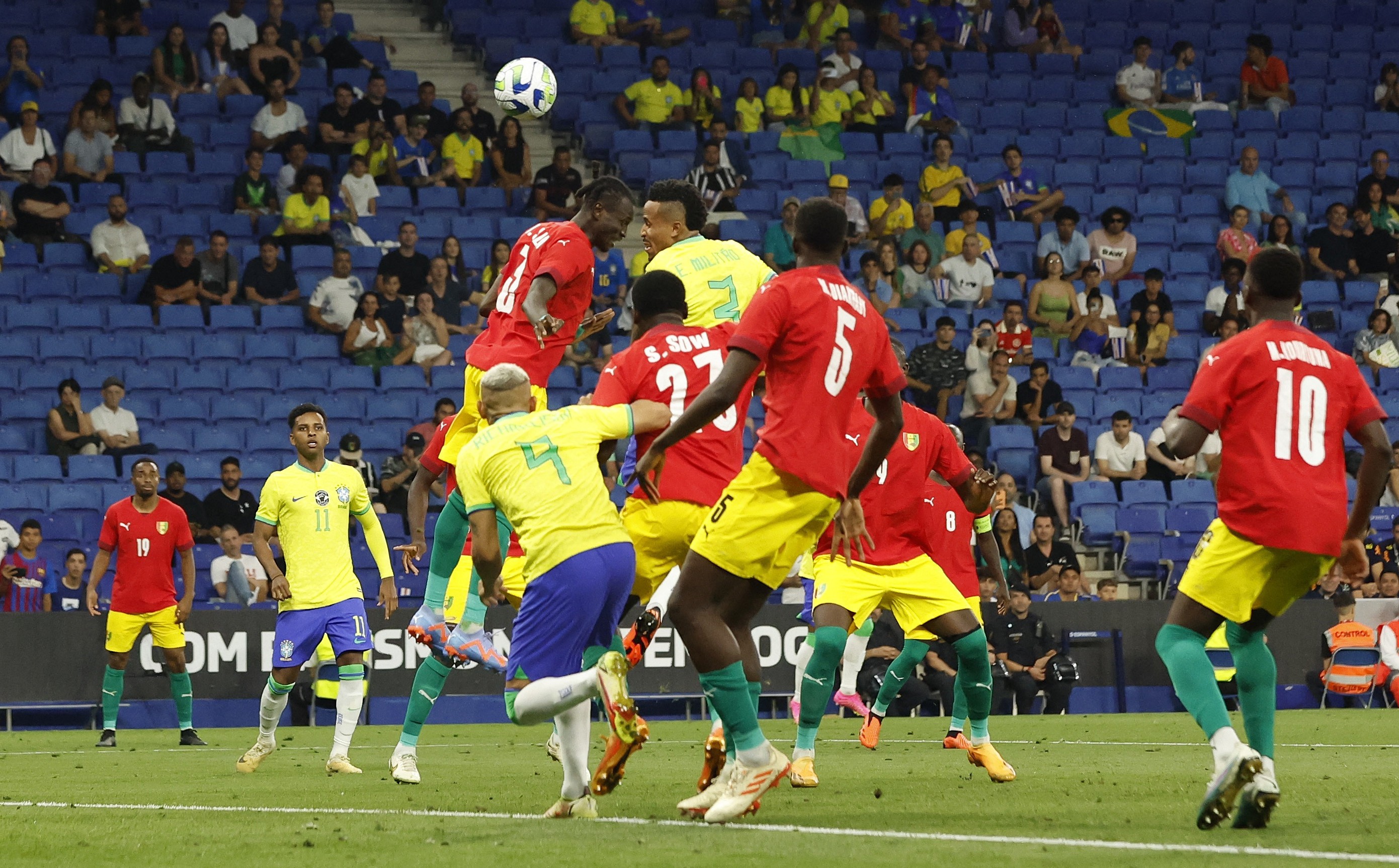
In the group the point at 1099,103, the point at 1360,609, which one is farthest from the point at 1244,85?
the point at 1360,609

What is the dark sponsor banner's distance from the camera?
16641mm

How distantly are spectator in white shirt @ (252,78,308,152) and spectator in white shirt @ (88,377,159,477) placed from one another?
175 inches

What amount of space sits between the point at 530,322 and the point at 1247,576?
4.20 m

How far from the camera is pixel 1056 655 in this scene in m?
18.1

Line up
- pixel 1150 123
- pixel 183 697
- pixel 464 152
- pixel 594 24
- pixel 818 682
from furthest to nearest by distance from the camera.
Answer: pixel 1150 123
pixel 594 24
pixel 464 152
pixel 183 697
pixel 818 682

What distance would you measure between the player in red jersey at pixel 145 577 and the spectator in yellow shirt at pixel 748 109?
11011 mm

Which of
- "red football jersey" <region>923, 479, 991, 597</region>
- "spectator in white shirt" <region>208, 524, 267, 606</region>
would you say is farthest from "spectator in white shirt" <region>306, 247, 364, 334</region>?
"red football jersey" <region>923, 479, 991, 597</region>

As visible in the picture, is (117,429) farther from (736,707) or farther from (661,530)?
(736,707)

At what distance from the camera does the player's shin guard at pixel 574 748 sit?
733cm

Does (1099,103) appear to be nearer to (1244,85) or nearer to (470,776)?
(1244,85)

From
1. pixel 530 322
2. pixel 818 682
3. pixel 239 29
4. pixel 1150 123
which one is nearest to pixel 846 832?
pixel 818 682

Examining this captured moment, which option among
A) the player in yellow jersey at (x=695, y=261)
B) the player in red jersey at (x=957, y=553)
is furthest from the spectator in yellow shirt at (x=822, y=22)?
the player in yellow jersey at (x=695, y=261)

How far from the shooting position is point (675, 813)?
24.9ft

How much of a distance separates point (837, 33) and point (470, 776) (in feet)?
56.5
